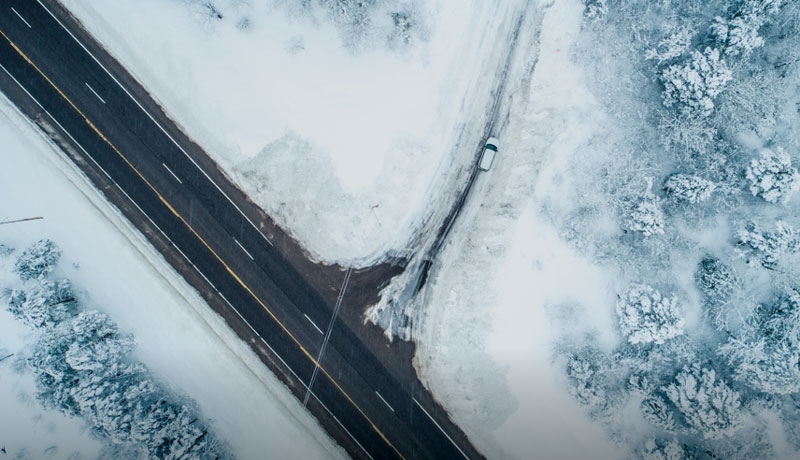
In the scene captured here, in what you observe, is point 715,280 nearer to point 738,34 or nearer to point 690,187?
point 690,187

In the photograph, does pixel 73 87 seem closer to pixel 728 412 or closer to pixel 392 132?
pixel 392 132

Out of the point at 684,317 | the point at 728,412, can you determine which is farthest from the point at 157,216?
the point at 728,412

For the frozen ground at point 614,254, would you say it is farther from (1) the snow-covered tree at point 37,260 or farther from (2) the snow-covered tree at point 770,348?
(1) the snow-covered tree at point 37,260

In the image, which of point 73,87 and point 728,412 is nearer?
point 728,412

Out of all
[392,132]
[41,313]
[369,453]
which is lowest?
[369,453]

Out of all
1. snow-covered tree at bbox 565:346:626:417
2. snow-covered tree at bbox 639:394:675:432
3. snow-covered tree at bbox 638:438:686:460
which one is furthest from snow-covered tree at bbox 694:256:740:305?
snow-covered tree at bbox 638:438:686:460

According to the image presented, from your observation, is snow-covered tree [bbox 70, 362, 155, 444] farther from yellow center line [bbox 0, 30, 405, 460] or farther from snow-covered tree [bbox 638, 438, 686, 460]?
snow-covered tree [bbox 638, 438, 686, 460]
